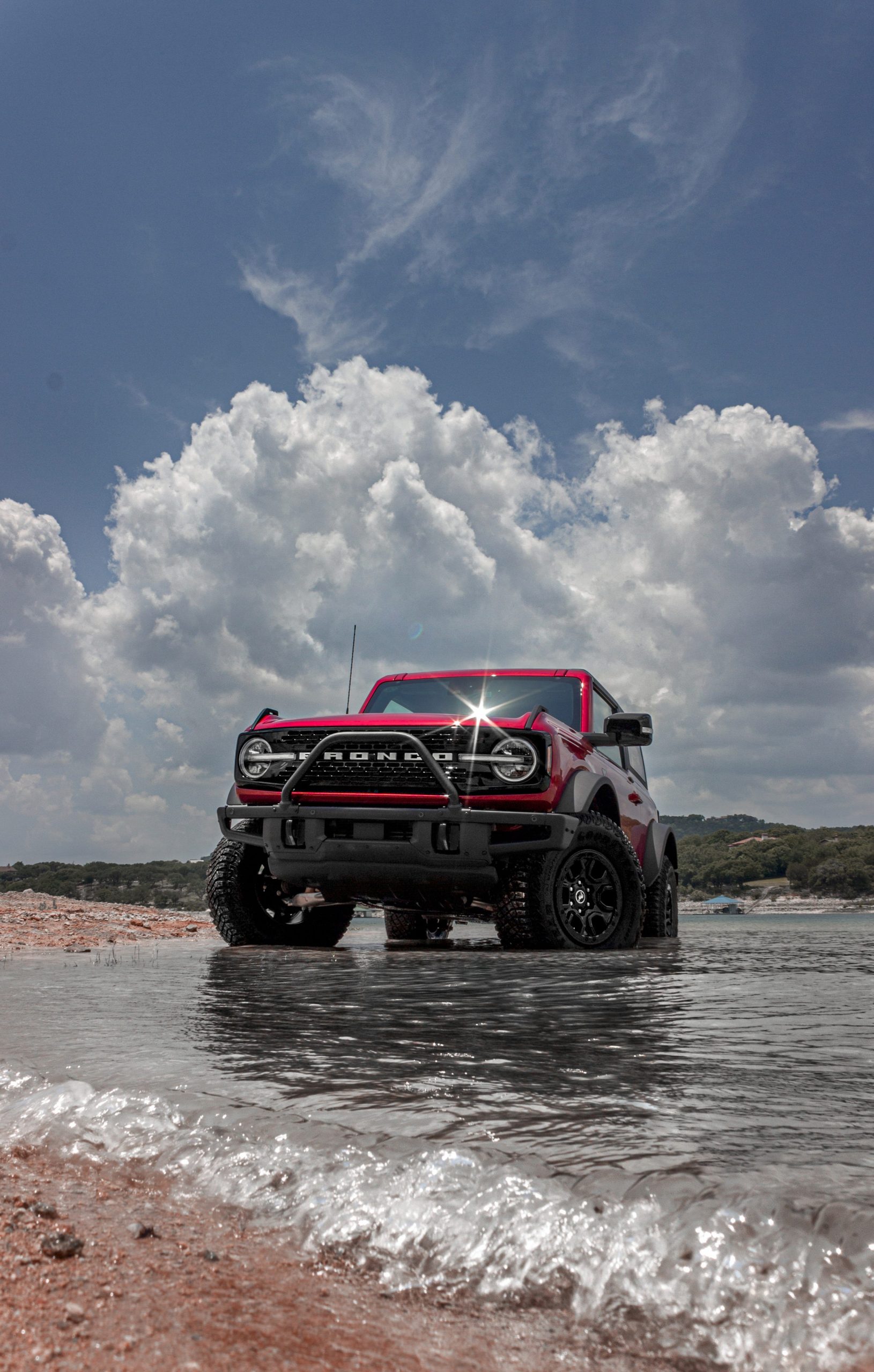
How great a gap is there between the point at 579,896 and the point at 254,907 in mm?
2065

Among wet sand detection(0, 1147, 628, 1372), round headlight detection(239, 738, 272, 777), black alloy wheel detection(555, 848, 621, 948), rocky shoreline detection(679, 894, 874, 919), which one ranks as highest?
round headlight detection(239, 738, 272, 777)

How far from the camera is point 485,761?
4.96 metres

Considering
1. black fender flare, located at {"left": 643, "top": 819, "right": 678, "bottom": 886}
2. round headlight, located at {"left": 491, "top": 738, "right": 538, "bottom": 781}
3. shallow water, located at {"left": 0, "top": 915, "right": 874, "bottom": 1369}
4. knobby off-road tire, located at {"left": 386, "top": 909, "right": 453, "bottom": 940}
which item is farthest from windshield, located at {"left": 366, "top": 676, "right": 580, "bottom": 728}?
shallow water, located at {"left": 0, "top": 915, "right": 874, "bottom": 1369}

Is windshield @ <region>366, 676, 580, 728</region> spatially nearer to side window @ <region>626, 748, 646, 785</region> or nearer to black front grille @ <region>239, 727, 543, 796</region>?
black front grille @ <region>239, 727, 543, 796</region>

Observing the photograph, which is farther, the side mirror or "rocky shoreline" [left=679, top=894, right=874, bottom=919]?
"rocky shoreline" [left=679, top=894, right=874, bottom=919]

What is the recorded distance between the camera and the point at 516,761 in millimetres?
4953

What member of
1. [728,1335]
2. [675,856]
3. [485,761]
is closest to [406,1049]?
[728,1335]

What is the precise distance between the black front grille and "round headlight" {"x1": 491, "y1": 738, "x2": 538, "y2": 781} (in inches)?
1.5

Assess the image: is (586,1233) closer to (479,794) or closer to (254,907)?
(479,794)

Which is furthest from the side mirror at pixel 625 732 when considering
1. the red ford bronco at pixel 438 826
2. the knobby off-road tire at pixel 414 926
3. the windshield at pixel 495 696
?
the knobby off-road tire at pixel 414 926

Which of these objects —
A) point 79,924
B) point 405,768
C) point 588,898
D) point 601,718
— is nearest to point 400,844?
point 405,768

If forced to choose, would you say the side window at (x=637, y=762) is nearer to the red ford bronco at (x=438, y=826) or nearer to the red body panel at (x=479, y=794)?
the red body panel at (x=479, y=794)

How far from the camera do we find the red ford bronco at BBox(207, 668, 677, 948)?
4.86 m

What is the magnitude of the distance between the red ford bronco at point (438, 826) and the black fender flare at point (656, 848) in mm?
1600
